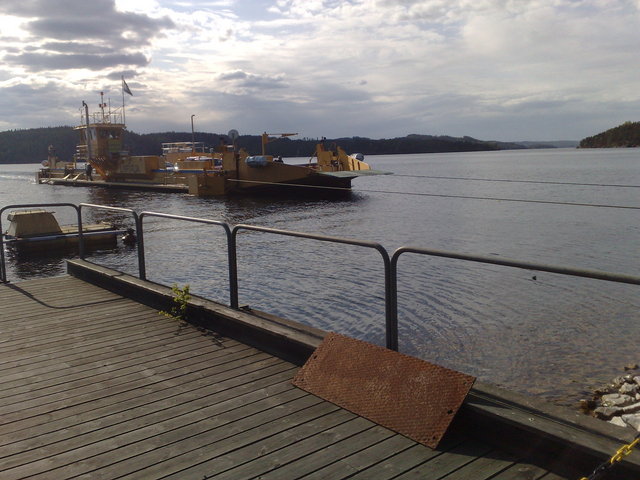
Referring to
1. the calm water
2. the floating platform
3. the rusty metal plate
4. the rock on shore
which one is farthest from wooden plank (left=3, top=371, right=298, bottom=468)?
the floating platform

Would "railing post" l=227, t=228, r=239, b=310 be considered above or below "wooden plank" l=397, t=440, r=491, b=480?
above

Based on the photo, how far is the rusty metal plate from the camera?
11.2 ft

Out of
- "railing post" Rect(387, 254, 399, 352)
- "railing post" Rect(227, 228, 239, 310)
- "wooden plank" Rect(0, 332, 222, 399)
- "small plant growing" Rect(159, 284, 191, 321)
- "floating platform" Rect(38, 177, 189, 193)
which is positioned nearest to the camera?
"railing post" Rect(387, 254, 399, 352)

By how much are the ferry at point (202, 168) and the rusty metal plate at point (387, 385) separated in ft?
84.6

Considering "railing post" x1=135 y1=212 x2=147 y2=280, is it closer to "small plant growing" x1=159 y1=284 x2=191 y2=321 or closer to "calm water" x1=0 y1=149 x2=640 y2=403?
"small plant growing" x1=159 y1=284 x2=191 y2=321

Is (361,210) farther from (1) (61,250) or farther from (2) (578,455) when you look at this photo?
(2) (578,455)

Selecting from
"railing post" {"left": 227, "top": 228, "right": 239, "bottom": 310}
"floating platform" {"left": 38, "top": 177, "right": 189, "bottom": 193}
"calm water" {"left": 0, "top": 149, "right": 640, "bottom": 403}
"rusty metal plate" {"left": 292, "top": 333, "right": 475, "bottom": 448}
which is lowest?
"calm water" {"left": 0, "top": 149, "right": 640, "bottom": 403}

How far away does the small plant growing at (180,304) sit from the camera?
587 cm

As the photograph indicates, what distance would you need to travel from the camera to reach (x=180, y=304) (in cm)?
592

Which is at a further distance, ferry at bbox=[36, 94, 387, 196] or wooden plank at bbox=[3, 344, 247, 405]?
ferry at bbox=[36, 94, 387, 196]

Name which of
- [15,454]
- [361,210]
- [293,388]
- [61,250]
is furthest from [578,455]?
[361,210]

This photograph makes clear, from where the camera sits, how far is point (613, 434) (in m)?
2.90

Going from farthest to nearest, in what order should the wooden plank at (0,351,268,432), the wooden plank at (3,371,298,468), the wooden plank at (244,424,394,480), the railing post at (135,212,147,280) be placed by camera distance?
1. the railing post at (135,212,147,280)
2. the wooden plank at (0,351,268,432)
3. the wooden plank at (3,371,298,468)
4. the wooden plank at (244,424,394,480)

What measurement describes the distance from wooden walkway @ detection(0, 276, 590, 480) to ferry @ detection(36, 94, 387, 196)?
2504cm
